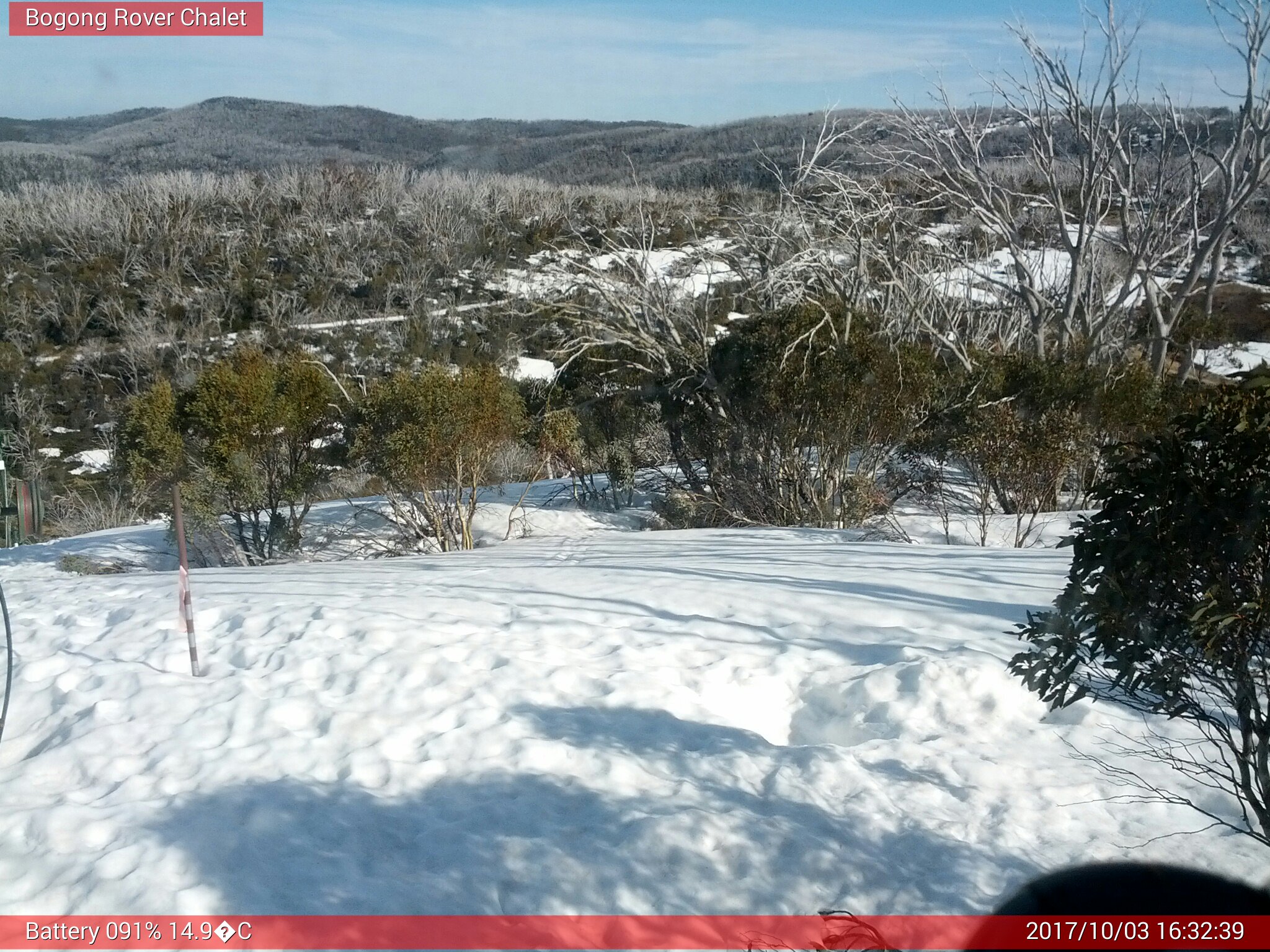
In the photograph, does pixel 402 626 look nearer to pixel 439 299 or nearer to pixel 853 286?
pixel 853 286

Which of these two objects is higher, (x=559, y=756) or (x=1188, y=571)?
(x=1188, y=571)

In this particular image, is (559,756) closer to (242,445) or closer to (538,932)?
(538,932)

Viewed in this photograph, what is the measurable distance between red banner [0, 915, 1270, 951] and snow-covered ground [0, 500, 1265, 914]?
0.06m

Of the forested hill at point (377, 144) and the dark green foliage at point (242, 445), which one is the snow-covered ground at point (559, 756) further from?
the forested hill at point (377, 144)

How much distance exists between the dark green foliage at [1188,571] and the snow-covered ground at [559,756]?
1004mm

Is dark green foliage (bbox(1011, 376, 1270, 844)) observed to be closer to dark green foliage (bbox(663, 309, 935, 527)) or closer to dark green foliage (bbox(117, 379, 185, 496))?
dark green foliage (bbox(663, 309, 935, 527))

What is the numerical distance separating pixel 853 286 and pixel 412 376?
6.50 meters

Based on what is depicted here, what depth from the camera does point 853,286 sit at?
14562 millimetres

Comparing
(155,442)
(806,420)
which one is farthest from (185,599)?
(155,442)

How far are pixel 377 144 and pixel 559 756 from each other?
226ft

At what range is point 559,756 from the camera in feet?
14.8

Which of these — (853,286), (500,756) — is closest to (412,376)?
(853,286)

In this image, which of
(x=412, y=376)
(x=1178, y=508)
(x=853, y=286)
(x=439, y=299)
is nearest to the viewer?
(x=1178, y=508)

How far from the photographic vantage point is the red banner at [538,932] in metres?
3.21
